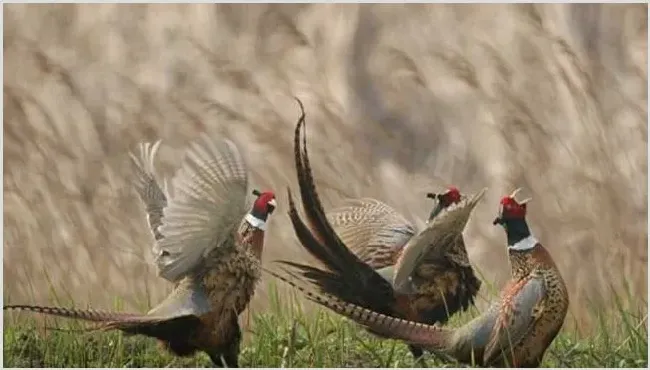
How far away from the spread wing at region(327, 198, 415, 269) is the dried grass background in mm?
30

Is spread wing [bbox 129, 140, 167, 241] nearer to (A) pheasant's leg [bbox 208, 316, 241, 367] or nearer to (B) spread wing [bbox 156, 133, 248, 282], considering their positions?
(B) spread wing [bbox 156, 133, 248, 282]

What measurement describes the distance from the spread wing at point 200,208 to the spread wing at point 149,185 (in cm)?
3

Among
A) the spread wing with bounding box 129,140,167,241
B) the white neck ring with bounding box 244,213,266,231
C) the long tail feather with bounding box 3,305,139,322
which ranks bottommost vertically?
the long tail feather with bounding box 3,305,139,322

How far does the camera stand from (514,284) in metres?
2.90

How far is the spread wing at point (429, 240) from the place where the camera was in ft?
9.55

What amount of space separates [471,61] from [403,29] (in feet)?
0.50

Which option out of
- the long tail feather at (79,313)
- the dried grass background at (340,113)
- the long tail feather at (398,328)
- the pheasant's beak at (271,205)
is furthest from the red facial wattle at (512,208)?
the long tail feather at (79,313)

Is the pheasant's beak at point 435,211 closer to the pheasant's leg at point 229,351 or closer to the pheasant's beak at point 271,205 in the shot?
the pheasant's beak at point 271,205

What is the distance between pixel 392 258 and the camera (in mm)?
2922

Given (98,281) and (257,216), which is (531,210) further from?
(98,281)

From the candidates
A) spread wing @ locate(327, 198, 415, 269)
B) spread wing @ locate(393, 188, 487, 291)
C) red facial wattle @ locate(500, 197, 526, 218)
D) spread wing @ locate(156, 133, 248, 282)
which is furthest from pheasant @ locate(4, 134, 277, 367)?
red facial wattle @ locate(500, 197, 526, 218)

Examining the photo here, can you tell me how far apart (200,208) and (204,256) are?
10cm

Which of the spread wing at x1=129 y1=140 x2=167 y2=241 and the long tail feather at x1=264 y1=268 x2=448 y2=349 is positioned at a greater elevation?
the spread wing at x1=129 y1=140 x2=167 y2=241

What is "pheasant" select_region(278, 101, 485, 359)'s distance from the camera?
2.91m
